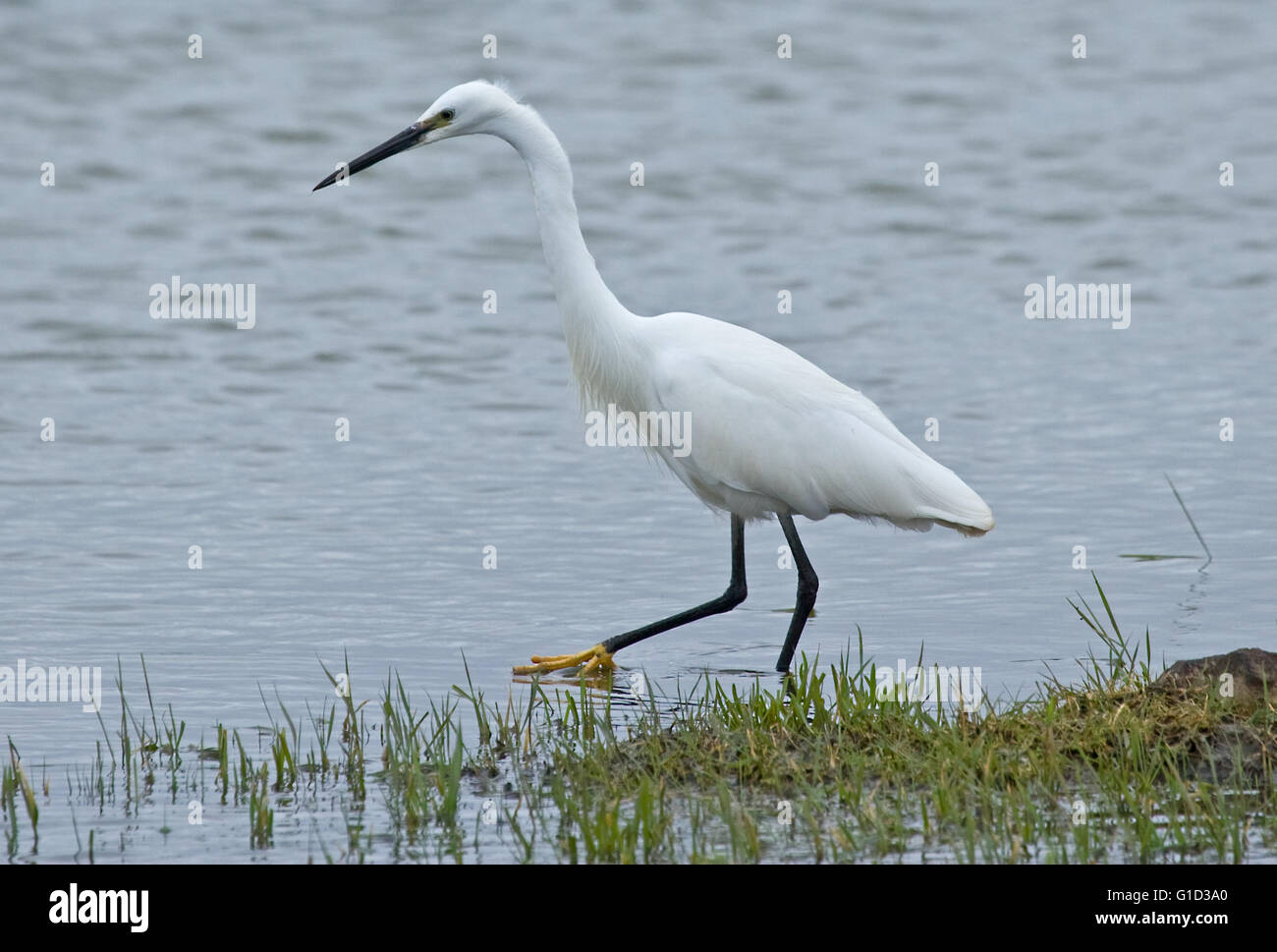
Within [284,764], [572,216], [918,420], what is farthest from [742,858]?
[918,420]

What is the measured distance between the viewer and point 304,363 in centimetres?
1364

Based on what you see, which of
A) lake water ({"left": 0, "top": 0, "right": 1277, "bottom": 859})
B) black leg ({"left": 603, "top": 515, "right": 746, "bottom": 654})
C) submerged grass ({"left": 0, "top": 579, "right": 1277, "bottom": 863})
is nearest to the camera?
submerged grass ({"left": 0, "top": 579, "right": 1277, "bottom": 863})

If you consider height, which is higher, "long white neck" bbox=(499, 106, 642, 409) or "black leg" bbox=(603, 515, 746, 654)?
"long white neck" bbox=(499, 106, 642, 409)

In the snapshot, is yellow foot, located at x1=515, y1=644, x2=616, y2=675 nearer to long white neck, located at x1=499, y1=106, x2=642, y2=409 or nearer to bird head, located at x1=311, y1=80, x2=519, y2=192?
long white neck, located at x1=499, y1=106, x2=642, y2=409

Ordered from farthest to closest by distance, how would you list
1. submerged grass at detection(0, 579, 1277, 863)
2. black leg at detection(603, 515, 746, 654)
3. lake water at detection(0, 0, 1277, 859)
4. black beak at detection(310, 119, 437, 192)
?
lake water at detection(0, 0, 1277, 859), black leg at detection(603, 515, 746, 654), black beak at detection(310, 119, 437, 192), submerged grass at detection(0, 579, 1277, 863)

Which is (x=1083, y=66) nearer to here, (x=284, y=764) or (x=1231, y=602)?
(x=1231, y=602)

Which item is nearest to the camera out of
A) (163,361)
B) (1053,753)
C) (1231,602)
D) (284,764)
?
(1053,753)

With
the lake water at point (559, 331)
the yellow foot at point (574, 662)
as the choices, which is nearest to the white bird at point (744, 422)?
the yellow foot at point (574, 662)

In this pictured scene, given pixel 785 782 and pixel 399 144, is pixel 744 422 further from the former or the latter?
pixel 785 782

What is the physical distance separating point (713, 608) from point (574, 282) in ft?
4.95

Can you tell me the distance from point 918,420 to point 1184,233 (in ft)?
21.7

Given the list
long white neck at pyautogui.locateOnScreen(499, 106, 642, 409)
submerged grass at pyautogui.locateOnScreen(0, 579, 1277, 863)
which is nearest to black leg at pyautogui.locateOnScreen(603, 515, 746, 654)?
long white neck at pyautogui.locateOnScreen(499, 106, 642, 409)

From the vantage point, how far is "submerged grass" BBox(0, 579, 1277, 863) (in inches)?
183

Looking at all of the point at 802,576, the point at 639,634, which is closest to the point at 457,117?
the point at 639,634
